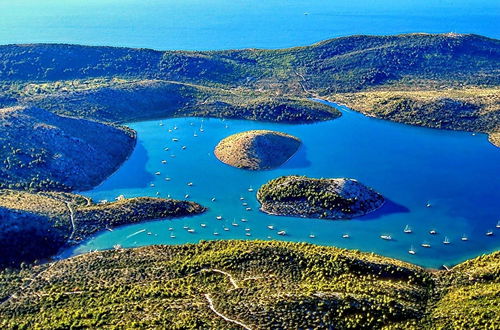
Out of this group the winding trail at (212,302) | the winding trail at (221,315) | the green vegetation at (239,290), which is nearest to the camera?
the winding trail at (221,315)

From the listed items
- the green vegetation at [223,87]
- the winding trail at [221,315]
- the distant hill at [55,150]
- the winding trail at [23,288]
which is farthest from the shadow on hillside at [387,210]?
the distant hill at [55,150]

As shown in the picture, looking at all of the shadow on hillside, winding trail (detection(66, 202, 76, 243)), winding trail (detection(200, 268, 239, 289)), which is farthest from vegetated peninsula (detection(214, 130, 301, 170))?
winding trail (detection(200, 268, 239, 289))

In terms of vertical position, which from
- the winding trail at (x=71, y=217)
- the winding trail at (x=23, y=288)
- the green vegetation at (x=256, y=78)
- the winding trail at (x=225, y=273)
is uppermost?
the green vegetation at (x=256, y=78)

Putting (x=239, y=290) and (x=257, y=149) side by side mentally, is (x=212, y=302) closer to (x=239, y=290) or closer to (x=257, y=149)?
(x=239, y=290)

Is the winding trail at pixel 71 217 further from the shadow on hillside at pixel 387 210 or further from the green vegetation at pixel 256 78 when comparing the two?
the green vegetation at pixel 256 78

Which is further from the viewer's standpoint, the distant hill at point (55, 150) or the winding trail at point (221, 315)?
the distant hill at point (55, 150)

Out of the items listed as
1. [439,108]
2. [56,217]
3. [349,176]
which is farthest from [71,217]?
[439,108]

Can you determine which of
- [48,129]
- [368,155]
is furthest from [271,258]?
[48,129]

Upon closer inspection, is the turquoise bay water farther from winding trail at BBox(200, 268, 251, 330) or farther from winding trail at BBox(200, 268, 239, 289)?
winding trail at BBox(200, 268, 251, 330)

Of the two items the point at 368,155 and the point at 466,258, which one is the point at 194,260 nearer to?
the point at 466,258
